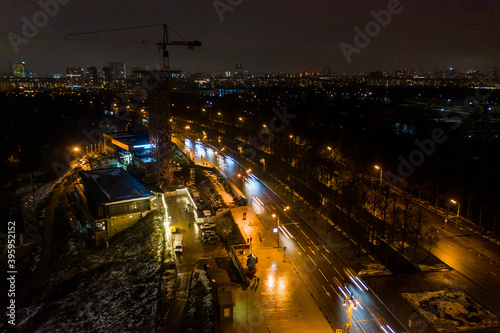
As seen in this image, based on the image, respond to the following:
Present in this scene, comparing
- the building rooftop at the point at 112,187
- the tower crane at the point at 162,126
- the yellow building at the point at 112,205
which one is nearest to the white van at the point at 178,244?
the yellow building at the point at 112,205

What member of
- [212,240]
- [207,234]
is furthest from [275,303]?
[207,234]

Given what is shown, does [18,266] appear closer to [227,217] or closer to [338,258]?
[227,217]

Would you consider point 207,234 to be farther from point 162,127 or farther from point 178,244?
point 162,127

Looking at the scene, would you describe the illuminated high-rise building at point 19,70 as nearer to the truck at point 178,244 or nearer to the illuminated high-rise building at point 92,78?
the illuminated high-rise building at point 92,78

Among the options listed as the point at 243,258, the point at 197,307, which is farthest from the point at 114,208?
the point at 197,307

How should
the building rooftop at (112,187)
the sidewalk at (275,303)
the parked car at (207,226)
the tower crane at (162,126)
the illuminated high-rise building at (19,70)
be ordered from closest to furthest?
the sidewalk at (275,303), the parked car at (207,226), the building rooftop at (112,187), the tower crane at (162,126), the illuminated high-rise building at (19,70)
